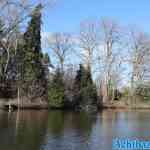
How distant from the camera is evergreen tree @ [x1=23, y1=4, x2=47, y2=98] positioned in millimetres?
51375

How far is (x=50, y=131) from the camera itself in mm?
24703

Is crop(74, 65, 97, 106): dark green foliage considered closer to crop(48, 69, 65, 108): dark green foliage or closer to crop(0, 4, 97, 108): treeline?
crop(0, 4, 97, 108): treeline

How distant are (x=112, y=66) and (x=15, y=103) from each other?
23.4 meters

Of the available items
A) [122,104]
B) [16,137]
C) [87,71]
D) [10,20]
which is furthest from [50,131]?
[122,104]

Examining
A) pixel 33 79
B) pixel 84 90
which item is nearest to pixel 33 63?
pixel 33 79

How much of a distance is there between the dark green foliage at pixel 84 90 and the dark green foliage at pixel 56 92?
238 centimetres

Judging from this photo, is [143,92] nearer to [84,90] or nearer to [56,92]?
[84,90]

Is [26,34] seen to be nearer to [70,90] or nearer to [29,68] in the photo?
[29,68]

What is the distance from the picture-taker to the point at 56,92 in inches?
2025

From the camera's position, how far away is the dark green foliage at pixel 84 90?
173 feet

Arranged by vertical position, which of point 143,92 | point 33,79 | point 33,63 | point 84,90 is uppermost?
point 33,63

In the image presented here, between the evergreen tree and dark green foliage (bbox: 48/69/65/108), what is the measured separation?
1118mm

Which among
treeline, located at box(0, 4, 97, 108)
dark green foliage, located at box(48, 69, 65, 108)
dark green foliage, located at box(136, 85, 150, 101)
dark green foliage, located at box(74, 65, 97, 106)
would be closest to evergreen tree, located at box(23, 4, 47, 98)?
treeline, located at box(0, 4, 97, 108)

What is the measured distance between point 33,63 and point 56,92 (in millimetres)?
5121
